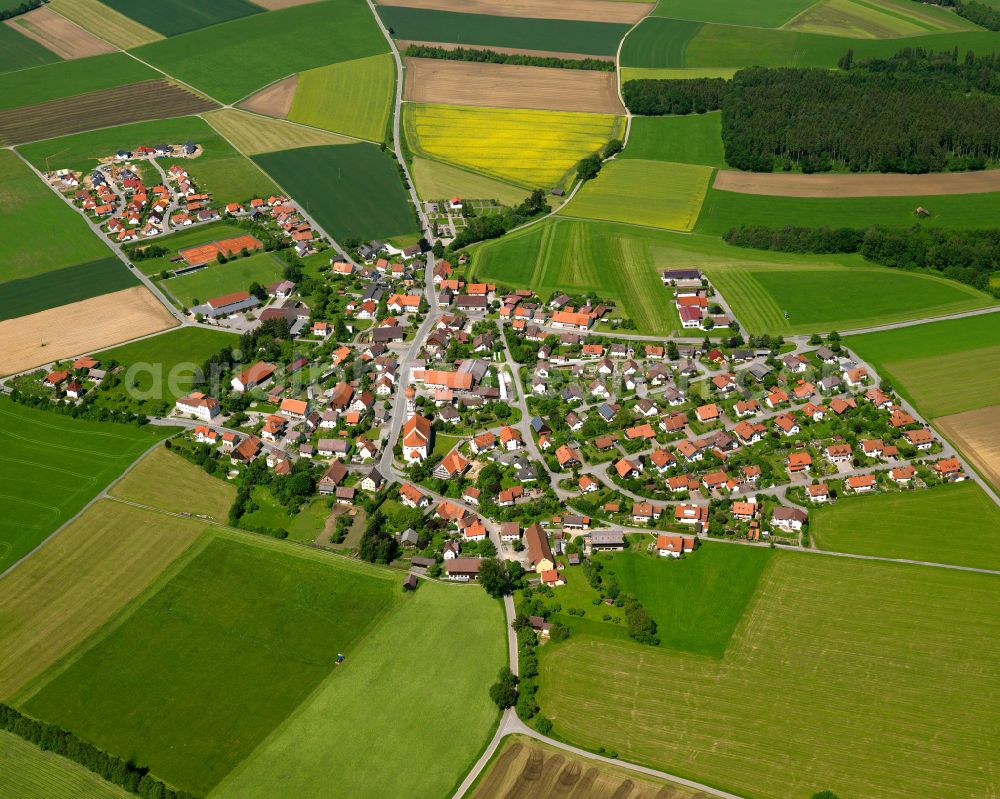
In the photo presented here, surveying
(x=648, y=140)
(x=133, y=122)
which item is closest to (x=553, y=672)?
(x=648, y=140)

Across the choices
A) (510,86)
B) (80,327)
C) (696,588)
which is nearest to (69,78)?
(510,86)

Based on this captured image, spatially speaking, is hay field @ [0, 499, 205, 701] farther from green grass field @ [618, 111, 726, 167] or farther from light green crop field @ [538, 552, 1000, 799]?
green grass field @ [618, 111, 726, 167]

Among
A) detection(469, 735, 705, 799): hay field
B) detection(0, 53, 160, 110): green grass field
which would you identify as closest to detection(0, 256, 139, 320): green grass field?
detection(0, 53, 160, 110): green grass field

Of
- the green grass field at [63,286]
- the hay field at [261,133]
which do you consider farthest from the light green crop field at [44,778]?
the hay field at [261,133]

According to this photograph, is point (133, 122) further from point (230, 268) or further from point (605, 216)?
point (605, 216)

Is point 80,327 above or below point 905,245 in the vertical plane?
below

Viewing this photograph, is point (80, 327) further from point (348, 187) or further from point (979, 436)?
point (979, 436)
